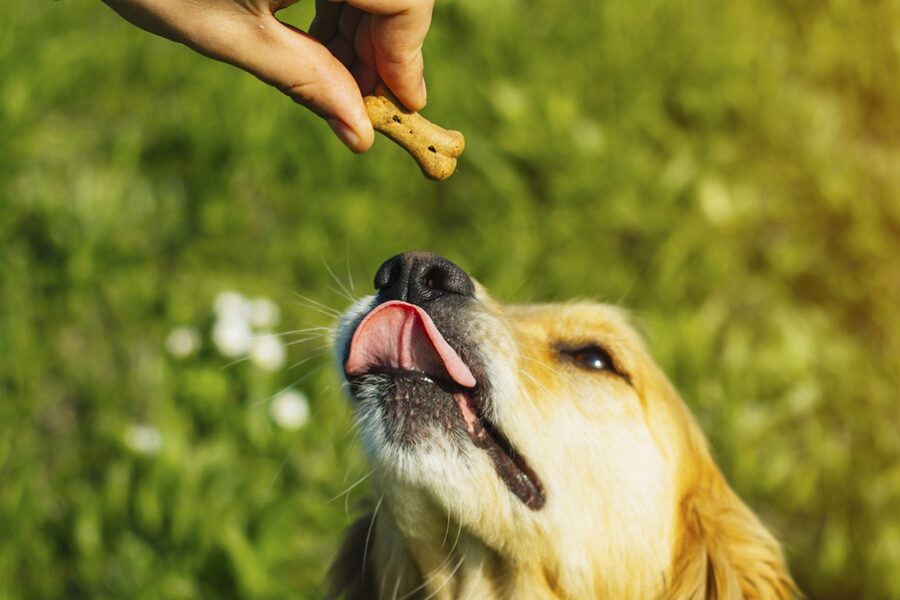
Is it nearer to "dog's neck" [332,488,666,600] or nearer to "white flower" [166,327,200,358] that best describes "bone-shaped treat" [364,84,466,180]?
"dog's neck" [332,488,666,600]

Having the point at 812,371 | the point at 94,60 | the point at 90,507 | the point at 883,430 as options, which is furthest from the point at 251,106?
the point at 883,430

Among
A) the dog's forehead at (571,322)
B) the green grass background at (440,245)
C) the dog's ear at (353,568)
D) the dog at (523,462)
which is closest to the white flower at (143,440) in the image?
the green grass background at (440,245)

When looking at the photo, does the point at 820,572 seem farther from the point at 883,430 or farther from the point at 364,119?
the point at 364,119

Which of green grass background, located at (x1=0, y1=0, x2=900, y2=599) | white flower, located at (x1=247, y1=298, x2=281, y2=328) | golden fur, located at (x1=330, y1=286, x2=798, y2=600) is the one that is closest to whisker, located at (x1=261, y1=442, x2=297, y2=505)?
green grass background, located at (x1=0, y1=0, x2=900, y2=599)

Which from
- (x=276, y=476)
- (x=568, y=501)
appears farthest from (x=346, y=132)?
(x=276, y=476)

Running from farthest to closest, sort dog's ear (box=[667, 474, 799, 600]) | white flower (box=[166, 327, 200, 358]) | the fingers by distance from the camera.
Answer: white flower (box=[166, 327, 200, 358])
dog's ear (box=[667, 474, 799, 600])
the fingers

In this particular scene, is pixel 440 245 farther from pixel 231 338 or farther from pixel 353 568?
pixel 353 568
